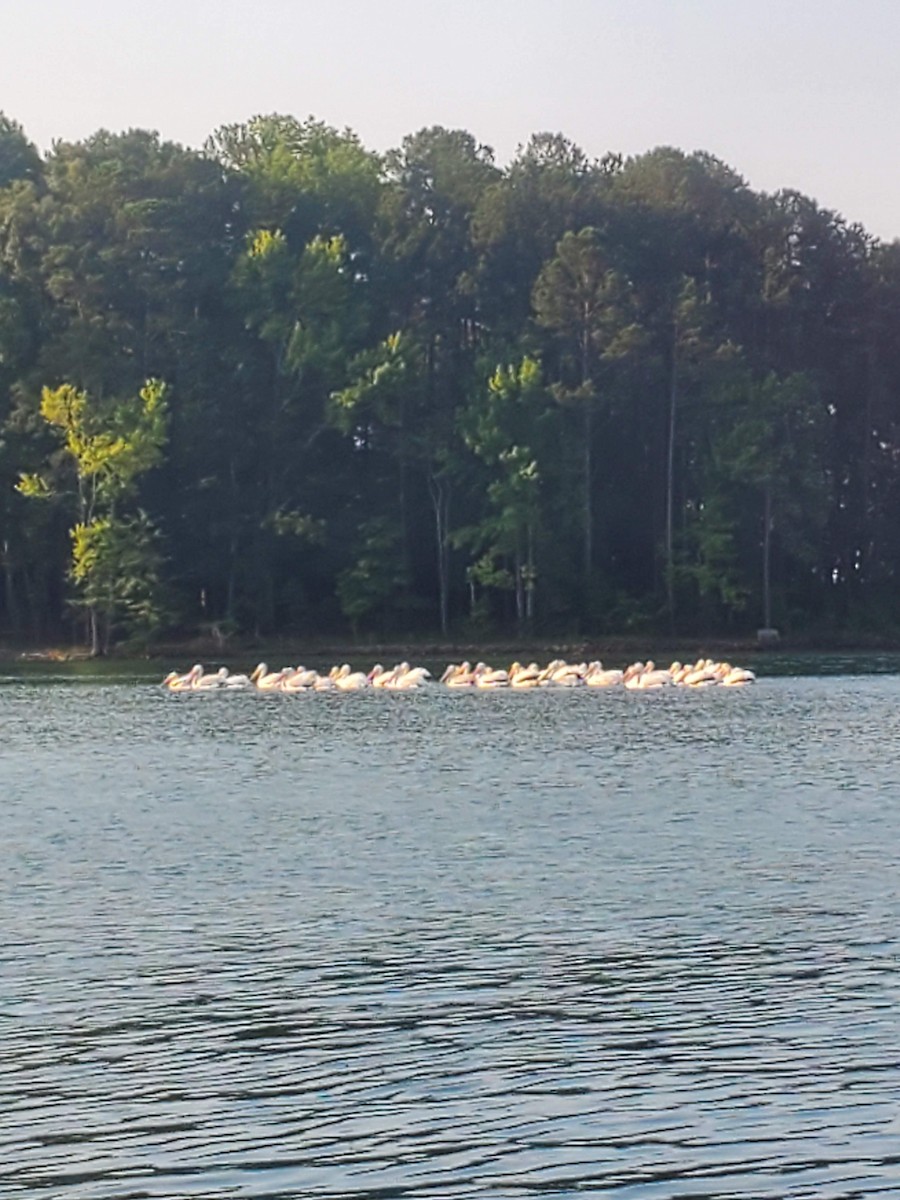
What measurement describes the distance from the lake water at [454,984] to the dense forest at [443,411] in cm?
4915

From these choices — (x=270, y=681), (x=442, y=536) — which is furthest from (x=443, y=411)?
(x=270, y=681)

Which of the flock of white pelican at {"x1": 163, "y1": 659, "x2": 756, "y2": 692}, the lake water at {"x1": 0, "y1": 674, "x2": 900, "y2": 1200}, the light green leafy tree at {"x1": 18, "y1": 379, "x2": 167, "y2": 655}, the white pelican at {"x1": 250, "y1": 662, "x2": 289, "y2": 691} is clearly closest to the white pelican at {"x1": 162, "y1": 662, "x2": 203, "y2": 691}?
the flock of white pelican at {"x1": 163, "y1": 659, "x2": 756, "y2": 692}

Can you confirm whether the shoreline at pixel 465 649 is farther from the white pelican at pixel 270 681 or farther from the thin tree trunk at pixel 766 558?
the white pelican at pixel 270 681

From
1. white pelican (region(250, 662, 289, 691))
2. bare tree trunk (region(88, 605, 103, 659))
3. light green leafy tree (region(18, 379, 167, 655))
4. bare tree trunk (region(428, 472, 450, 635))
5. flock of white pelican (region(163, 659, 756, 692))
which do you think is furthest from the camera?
bare tree trunk (region(428, 472, 450, 635))

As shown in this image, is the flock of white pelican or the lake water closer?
the lake water

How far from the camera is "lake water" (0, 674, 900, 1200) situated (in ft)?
47.8

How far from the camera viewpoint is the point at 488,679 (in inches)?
2675

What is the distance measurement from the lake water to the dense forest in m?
49.2

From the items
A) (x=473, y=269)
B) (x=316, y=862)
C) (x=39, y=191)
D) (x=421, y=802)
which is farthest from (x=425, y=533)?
(x=316, y=862)

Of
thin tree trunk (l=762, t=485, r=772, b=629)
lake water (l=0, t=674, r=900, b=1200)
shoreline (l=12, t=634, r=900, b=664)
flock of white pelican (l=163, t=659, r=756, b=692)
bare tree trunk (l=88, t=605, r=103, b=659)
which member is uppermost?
thin tree trunk (l=762, t=485, r=772, b=629)

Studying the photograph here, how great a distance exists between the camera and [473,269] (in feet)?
302

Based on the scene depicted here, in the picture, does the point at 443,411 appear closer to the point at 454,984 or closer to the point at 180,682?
the point at 180,682

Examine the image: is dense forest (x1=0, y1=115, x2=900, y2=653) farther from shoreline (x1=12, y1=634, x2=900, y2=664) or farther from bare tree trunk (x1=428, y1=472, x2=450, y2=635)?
shoreline (x1=12, y1=634, x2=900, y2=664)

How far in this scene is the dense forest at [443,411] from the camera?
87000 millimetres
